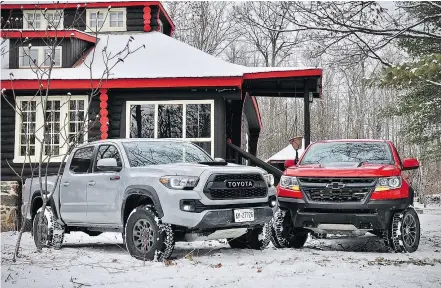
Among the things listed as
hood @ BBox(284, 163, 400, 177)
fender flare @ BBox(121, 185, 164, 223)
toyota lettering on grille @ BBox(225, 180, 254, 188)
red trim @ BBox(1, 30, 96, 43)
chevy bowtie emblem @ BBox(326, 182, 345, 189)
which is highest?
red trim @ BBox(1, 30, 96, 43)

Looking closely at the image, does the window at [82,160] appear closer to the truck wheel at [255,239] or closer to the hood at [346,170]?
the truck wheel at [255,239]

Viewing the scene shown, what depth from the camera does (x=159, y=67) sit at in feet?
51.0

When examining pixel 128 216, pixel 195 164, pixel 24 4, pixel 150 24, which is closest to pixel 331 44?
pixel 195 164

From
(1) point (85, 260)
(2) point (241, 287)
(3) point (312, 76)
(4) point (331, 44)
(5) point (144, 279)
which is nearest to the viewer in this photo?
(2) point (241, 287)

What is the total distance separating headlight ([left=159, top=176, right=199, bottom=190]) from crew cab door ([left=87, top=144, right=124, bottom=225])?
3.10ft

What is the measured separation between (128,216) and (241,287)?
278 centimetres

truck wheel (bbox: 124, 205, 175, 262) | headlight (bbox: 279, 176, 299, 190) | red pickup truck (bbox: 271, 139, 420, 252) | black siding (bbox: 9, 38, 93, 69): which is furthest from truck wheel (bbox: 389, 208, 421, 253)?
black siding (bbox: 9, 38, 93, 69)

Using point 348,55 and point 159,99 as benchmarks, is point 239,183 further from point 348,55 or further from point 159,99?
point 159,99

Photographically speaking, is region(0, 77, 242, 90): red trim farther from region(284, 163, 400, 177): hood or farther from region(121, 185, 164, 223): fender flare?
region(121, 185, 164, 223): fender flare

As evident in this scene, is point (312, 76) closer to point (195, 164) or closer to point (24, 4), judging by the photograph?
point (195, 164)

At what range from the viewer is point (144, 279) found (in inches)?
238

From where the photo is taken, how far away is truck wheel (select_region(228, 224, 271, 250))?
838cm

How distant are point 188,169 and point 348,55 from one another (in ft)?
16.1

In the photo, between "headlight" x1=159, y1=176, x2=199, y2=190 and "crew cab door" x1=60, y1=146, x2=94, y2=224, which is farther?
"crew cab door" x1=60, y1=146, x2=94, y2=224
